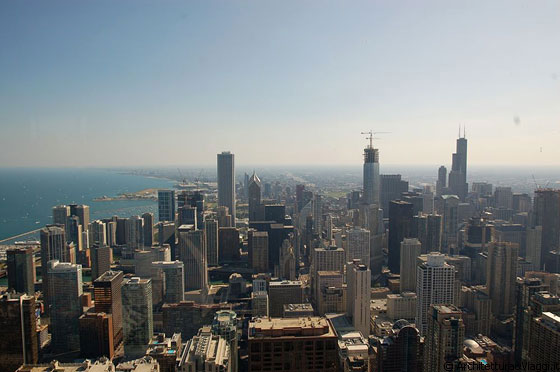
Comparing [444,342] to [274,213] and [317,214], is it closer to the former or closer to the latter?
[274,213]

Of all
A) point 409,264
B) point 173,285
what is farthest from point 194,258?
point 409,264

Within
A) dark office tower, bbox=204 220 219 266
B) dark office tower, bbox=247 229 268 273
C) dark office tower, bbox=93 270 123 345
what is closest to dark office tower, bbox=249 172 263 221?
dark office tower, bbox=204 220 219 266

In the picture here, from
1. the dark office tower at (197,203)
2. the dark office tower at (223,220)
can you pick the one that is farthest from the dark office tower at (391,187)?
the dark office tower at (197,203)

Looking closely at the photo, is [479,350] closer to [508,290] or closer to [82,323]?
[508,290]

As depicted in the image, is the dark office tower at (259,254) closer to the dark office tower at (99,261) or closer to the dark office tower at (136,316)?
the dark office tower at (99,261)

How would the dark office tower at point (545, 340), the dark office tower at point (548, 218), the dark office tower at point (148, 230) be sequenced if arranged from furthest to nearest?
the dark office tower at point (148, 230) < the dark office tower at point (548, 218) < the dark office tower at point (545, 340)

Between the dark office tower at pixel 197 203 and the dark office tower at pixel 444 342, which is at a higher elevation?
the dark office tower at pixel 197 203
